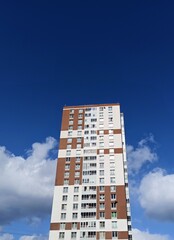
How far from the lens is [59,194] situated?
7606 cm

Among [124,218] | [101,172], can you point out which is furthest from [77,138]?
[124,218]

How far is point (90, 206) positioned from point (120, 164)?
53.7 ft

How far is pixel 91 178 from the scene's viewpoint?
78250 mm

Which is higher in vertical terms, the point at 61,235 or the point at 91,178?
the point at 91,178

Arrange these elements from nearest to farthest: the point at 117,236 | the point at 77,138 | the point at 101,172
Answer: the point at 117,236, the point at 101,172, the point at 77,138

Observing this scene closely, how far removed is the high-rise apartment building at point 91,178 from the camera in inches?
2712

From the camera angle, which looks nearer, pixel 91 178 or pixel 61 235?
pixel 61 235

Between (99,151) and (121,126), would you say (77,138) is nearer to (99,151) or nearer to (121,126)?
(99,151)

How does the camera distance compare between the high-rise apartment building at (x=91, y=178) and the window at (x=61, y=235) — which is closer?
the window at (x=61, y=235)

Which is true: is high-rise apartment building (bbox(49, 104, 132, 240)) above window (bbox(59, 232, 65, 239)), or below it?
above

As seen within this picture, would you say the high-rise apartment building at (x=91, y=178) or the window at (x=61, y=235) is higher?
the high-rise apartment building at (x=91, y=178)

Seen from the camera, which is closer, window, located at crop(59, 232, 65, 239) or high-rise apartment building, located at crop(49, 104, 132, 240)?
window, located at crop(59, 232, 65, 239)

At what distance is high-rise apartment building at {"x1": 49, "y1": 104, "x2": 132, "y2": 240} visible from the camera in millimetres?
68875

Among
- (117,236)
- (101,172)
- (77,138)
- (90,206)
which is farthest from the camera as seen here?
(77,138)
